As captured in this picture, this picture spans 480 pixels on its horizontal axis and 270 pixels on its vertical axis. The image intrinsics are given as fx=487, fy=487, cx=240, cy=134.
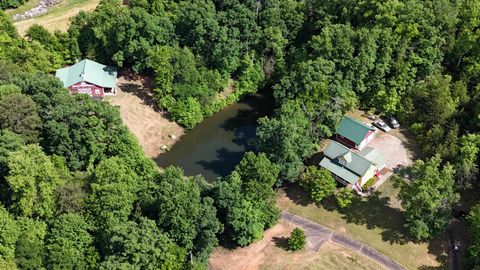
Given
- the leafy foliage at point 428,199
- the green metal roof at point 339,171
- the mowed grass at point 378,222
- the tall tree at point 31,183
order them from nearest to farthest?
the tall tree at point 31,183 < the leafy foliage at point 428,199 < the mowed grass at point 378,222 < the green metal roof at point 339,171

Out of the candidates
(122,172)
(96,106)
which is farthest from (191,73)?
(122,172)

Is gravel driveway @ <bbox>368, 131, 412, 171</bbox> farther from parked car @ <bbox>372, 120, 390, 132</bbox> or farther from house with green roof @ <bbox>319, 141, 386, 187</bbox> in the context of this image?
house with green roof @ <bbox>319, 141, 386, 187</bbox>

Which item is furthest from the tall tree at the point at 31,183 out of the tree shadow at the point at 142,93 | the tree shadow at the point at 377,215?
the tree shadow at the point at 377,215

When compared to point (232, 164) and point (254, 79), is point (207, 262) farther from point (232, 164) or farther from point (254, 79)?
point (254, 79)

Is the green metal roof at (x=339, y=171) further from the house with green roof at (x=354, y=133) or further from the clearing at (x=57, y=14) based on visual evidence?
the clearing at (x=57, y=14)

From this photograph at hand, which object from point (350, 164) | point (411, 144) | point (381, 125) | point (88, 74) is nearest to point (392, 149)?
point (411, 144)

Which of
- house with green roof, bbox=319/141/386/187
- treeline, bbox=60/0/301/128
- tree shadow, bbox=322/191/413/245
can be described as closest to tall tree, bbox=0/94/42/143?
treeline, bbox=60/0/301/128
